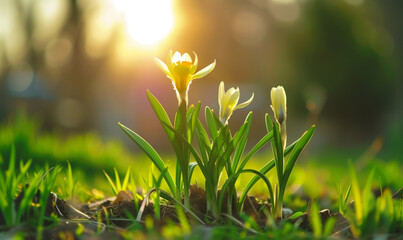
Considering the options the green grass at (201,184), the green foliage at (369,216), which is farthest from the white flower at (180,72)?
the green foliage at (369,216)

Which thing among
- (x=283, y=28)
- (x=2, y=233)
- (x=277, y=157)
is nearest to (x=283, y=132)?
(x=277, y=157)

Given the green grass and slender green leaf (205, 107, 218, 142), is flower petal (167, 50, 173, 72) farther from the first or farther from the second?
the green grass

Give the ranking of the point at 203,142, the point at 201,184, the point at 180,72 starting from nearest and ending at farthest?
the point at 180,72 < the point at 203,142 < the point at 201,184

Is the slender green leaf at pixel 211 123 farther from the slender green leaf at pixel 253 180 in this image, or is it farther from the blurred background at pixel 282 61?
the blurred background at pixel 282 61

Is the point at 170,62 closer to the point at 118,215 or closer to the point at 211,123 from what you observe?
the point at 211,123

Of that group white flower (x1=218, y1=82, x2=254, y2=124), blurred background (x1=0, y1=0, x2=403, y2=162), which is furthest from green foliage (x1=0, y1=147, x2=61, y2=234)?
blurred background (x1=0, y1=0, x2=403, y2=162)

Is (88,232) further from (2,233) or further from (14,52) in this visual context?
(14,52)

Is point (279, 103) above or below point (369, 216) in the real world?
above

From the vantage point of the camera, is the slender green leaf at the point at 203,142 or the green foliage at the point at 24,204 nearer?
the green foliage at the point at 24,204

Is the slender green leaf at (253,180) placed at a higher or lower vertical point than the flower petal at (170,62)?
lower

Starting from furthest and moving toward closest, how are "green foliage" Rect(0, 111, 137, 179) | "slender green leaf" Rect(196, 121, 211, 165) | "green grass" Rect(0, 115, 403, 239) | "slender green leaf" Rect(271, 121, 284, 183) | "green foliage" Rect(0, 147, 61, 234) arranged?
"green foliage" Rect(0, 111, 137, 179) < "slender green leaf" Rect(196, 121, 211, 165) < "slender green leaf" Rect(271, 121, 284, 183) < "green foliage" Rect(0, 147, 61, 234) < "green grass" Rect(0, 115, 403, 239)

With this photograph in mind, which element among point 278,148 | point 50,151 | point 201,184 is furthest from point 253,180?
point 50,151
